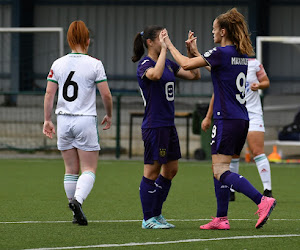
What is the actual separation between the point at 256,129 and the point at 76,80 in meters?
3.47

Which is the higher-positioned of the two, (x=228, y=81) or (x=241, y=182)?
(x=228, y=81)

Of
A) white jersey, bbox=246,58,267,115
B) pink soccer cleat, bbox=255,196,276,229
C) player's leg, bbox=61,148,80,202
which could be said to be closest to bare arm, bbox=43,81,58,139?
player's leg, bbox=61,148,80,202

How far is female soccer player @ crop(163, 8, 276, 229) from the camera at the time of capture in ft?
24.8

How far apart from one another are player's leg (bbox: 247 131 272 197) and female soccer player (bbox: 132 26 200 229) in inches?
108

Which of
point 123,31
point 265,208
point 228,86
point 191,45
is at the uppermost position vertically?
point 123,31

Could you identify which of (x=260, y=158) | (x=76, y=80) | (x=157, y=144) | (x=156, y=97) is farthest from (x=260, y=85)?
(x=76, y=80)

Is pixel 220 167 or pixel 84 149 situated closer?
pixel 220 167

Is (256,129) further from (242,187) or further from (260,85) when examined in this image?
(242,187)

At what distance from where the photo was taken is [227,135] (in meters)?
7.61

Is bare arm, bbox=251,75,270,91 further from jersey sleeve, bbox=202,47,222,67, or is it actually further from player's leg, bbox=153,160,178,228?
jersey sleeve, bbox=202,47,222,67

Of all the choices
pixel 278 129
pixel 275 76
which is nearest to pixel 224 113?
pixel 278 129

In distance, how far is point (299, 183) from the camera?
14.0m

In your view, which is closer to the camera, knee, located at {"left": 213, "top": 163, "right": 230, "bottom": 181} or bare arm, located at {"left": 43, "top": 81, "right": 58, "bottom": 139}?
knee, located at {"left": 213, "top": 163, "right": 230, "bottom": 181}

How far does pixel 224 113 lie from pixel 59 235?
175 centimetres
